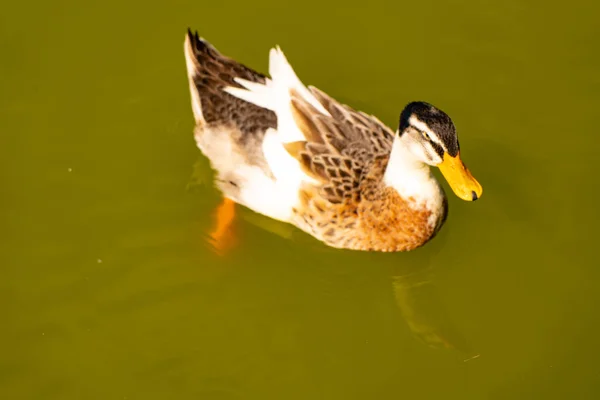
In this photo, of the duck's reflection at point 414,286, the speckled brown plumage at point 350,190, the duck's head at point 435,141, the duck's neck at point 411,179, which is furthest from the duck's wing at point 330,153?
the duck's reflection at point 414,286

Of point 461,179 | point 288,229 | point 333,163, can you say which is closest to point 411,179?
point 461,179

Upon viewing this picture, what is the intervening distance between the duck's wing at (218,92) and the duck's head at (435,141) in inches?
27.3

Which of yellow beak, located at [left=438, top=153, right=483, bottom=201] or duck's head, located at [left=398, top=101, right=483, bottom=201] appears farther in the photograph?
yellow beak, located at [left=438, top=153, right=483, bottom=201]

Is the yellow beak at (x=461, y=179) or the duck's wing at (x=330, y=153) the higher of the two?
the yellow beak at (x=461, y=179)

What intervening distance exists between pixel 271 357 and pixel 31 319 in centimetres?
109

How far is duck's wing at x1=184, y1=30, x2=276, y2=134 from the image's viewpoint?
385 cm

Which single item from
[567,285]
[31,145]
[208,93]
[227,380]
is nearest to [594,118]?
[567,285]

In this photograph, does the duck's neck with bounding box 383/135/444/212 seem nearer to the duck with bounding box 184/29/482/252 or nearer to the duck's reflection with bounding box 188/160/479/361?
the duck with bounding box 184/29/482/252

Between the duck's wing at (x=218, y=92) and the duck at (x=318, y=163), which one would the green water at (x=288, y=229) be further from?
the duck's wing at (x=218, y=92)

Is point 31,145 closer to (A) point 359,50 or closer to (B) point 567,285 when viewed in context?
(A) point 359,50

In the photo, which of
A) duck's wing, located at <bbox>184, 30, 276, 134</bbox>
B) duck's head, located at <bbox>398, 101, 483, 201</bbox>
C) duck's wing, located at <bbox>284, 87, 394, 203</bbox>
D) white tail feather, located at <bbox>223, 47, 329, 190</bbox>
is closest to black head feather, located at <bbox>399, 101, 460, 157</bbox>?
duck's head, located at <bbox>398, 101, 483, 201</bbox>

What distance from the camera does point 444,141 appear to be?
3365mm

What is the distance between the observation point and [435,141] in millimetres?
3377

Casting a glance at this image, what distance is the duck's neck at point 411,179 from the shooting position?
3.54m
